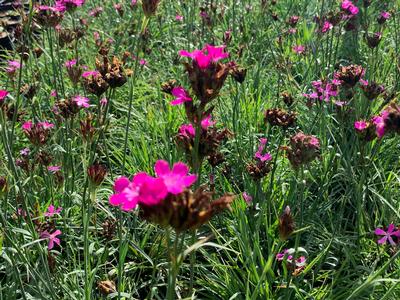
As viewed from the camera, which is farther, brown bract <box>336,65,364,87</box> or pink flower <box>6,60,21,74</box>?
pink flower <box>6,60,21,74</box>

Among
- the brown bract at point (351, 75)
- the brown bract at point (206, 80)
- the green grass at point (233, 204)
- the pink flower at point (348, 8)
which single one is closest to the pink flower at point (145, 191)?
the green grass at point (233, 204)

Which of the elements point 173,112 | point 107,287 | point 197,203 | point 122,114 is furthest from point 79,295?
point 122,114

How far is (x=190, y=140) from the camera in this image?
143cm

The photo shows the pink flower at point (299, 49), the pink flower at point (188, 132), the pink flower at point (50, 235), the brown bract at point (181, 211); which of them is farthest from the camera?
the pink flower at point (299, 49)

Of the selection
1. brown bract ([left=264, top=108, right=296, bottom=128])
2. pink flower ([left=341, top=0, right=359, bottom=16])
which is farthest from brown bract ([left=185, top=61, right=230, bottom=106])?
pink flower ([left=341, top=0, right=359, bottom=16])

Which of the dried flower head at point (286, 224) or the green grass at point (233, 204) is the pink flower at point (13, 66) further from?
the dried flower head at point (286, 224)

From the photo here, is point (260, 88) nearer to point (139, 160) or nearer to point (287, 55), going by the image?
point (287, 55)

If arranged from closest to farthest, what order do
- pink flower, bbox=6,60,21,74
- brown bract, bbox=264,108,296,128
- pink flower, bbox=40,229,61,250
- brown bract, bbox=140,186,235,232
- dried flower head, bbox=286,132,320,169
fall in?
1. brown bract, bbox=140,186,235,232
2. dried flower head, bbox=286,132,320,169
3. pink flower, bbox=40,229,61,250
4. brown bract, bbox=264,108,296,128
5. pink flower, bbox=6,60,21,74

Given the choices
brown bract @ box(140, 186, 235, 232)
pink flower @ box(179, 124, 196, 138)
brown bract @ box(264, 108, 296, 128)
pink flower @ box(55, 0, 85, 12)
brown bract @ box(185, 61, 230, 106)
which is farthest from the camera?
pink flower @ box(55, 0, 85, 12)

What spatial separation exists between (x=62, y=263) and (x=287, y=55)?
2633 millimetres

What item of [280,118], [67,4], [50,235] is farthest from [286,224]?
[67,4]

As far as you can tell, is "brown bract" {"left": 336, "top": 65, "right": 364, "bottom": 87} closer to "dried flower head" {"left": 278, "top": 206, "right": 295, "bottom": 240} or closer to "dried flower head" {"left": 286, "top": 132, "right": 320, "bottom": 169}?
"dried flower head" {"left": 286, "top": 132, "right": 320, "bottom": 169}

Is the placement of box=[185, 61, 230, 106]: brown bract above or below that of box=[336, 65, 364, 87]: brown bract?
above

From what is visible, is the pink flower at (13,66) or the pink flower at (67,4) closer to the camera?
the pink flower at (67,4)
